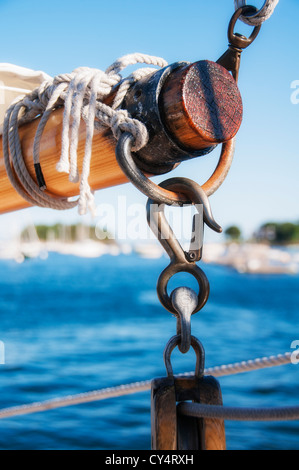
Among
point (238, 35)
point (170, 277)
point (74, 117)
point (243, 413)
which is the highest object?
point (238, 35)

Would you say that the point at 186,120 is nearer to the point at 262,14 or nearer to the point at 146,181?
the point at 146,181

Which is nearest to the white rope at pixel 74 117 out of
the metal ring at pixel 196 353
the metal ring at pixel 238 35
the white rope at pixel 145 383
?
the metal ring at pixel 238 35

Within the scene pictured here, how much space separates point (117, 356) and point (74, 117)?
38.9 ft

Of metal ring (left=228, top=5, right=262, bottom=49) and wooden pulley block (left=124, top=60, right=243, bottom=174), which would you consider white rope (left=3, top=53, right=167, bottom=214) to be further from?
metal ring (left=228, top=5, right=262, bottom=49)

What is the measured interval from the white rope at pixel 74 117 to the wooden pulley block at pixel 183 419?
31 cm

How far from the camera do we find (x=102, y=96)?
0.91 m

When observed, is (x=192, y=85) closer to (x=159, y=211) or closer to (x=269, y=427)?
(x=159, y=211)

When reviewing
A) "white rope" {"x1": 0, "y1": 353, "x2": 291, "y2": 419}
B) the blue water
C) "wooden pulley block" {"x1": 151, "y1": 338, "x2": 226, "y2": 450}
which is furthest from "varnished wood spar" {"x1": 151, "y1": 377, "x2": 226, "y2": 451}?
the blue water

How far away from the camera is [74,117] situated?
2.90 ft

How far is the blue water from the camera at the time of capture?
21.2ft

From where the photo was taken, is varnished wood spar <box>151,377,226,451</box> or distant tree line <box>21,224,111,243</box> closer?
varnished wood spar <box>151,377,226,451</box>

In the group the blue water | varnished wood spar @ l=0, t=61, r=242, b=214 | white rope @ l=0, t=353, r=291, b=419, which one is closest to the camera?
varnished wood spar @ l=0, t=61, r=242, b=214

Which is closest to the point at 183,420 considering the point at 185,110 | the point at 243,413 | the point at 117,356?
the point at 243,413

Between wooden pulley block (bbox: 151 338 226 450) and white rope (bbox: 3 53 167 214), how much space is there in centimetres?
31
